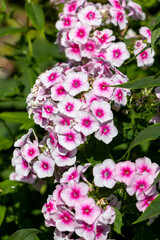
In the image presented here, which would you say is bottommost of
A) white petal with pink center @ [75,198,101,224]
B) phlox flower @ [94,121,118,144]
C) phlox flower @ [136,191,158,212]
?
phlox flower @ [136,191,158,212]

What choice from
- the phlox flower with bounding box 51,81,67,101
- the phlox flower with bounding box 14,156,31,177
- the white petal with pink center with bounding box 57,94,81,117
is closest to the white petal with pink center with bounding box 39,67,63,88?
the phlox flower with bounding box 51,81,67,101

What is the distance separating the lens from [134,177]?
4.97 feet

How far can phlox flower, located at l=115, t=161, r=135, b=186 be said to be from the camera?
1.54 metres

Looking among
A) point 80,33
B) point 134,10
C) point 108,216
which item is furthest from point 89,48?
point 108,216

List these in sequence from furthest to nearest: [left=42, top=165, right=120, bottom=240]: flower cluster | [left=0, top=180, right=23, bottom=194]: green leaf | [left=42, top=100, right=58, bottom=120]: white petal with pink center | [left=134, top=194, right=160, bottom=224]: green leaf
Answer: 1. [left=0, top=180, right=23, bottom=194]: green leaf
2. [left=42, top=100, right=58, bottom=120]: white petal with pink center
3. [left=42, top=165, right=120, bottom=240]: flower cluster
4. [left=134, top=194, right=160, bottom=224]: green leaf

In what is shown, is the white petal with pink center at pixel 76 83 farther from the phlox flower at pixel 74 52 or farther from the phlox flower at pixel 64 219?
the phlox flower at pixel 64 219

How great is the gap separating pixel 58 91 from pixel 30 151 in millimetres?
296

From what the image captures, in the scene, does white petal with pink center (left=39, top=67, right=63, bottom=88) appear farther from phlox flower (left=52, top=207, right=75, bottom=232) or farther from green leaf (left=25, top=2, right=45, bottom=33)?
green leaf (left=25, top=2, right=45, bottom=33)

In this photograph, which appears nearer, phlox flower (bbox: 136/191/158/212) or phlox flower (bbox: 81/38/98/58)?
phlox flower (bbox: 136/191/158/212)

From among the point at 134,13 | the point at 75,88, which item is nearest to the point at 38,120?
the point at 75,88

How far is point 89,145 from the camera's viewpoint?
1.77 meters

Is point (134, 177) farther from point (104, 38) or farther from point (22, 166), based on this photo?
point (104, 38)

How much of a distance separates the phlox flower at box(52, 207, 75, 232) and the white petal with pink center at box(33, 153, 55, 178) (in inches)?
7.4

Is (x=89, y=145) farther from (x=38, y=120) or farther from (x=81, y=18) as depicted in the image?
(x=81, y=18)
